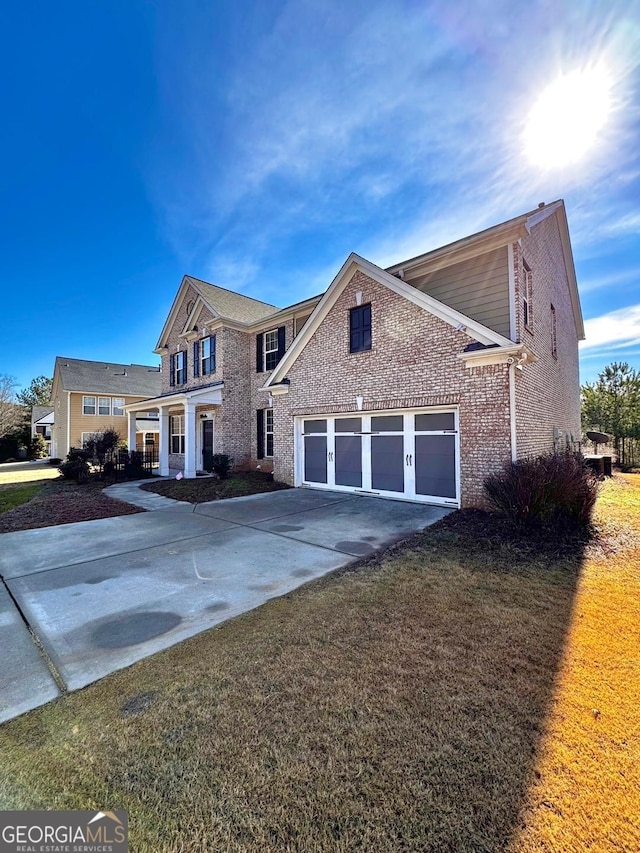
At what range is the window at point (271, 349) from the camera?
16.2m

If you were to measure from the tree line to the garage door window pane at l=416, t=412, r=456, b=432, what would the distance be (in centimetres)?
2155

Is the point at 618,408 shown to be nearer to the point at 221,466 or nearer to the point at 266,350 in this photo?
the point at 266,350

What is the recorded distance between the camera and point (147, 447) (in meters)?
Result: 25.8

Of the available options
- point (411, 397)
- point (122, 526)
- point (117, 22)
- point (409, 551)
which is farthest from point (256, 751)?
point (117, 22)

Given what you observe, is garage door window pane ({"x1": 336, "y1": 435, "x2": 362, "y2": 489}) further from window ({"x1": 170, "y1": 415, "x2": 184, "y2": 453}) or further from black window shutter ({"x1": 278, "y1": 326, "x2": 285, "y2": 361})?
window ({"x1": 170, "y1": 415, "x2": 184, "y2": 453})

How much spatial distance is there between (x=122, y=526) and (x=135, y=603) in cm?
435

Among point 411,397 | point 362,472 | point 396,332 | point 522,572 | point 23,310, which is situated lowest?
point 522,572

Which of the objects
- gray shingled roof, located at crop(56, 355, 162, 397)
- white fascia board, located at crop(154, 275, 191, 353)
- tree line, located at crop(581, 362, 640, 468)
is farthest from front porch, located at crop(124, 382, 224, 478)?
tree line, located at crop(581, 362, 640, 468)

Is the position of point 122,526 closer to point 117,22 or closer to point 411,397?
point 411,397

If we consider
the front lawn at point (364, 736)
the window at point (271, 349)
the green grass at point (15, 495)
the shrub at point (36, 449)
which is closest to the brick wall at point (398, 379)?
the window at point (271, 349)

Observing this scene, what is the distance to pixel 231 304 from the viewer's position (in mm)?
18344

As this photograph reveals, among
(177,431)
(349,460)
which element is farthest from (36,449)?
(349,460)

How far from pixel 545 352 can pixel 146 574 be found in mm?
12077

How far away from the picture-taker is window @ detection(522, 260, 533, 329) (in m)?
9.70
